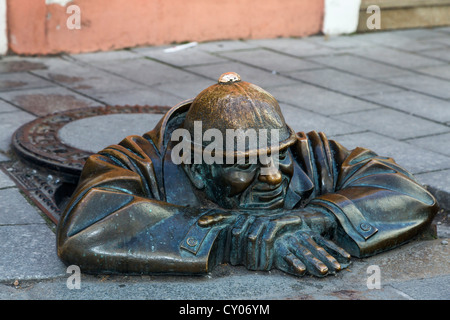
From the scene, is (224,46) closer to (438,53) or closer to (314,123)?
(438,53)

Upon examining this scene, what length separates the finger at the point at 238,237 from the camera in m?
3.19

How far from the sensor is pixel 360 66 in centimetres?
741

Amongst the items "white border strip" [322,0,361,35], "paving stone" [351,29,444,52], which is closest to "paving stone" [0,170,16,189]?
"paving stone" [351,29,444,52]

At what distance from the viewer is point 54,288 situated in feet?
10.1

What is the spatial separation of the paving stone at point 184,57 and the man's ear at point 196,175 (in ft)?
12.9

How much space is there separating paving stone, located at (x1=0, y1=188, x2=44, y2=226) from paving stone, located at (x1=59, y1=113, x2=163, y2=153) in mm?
658

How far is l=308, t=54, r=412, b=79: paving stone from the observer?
7129 mm

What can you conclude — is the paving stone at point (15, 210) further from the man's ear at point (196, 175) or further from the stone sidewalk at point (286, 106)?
the man's ear at point (196, 175)

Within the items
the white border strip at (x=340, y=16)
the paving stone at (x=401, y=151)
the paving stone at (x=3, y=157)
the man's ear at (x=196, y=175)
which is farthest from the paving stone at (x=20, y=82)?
the white border strip at (x=340, y=16)

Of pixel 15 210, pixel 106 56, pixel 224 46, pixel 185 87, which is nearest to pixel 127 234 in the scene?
pixel 15 210

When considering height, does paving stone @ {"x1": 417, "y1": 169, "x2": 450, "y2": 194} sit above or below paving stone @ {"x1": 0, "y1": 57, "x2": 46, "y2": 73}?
below

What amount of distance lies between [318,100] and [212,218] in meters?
3.19

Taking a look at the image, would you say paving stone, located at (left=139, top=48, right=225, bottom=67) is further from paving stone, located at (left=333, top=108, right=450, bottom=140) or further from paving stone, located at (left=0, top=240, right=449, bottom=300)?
paving stone, located at (left=0, top=240, right=449, bottom=300)

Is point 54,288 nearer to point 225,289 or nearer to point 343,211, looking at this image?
point 225,289
